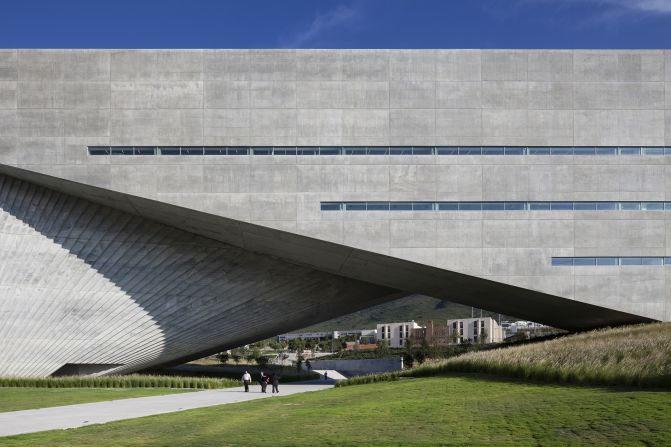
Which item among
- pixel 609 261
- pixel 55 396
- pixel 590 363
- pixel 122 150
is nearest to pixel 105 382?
pixel 55 396

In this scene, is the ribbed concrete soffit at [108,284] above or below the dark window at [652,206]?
below

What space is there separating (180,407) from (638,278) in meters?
18.1

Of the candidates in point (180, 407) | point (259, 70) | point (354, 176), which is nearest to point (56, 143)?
point (259, 70)

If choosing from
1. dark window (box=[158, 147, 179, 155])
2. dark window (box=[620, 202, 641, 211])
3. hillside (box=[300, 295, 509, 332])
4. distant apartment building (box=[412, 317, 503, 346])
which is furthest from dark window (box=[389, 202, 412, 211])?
hillside (box=[300, 295, 509, 332])

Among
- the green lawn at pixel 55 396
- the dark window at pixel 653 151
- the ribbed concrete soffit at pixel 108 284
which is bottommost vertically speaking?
the green lawn at pixel 55 396

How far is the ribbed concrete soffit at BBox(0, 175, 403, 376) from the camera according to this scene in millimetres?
26516

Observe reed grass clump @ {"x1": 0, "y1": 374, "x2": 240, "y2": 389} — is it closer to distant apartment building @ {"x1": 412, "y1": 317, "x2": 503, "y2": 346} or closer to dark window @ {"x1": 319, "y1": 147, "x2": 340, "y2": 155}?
dark window @ {"x1": 319, "y1": 147, "x2": 340, "y2": 155}

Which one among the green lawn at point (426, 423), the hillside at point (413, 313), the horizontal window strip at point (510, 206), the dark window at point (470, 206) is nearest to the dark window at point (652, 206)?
the horizontal window strip at point (510, 206)

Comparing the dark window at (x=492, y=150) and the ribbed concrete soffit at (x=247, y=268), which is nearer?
the ribbed concrete soffit at (x=247, y=268)

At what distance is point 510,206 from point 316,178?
7.37 metres

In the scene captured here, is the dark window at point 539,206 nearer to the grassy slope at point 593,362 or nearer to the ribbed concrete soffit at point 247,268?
the ribbed concrete soffit at point 247,268

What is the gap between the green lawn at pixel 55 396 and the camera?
1788cm

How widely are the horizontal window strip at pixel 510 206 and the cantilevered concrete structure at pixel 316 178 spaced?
60 millimetres

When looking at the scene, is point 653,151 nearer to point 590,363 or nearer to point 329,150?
point 329,150
